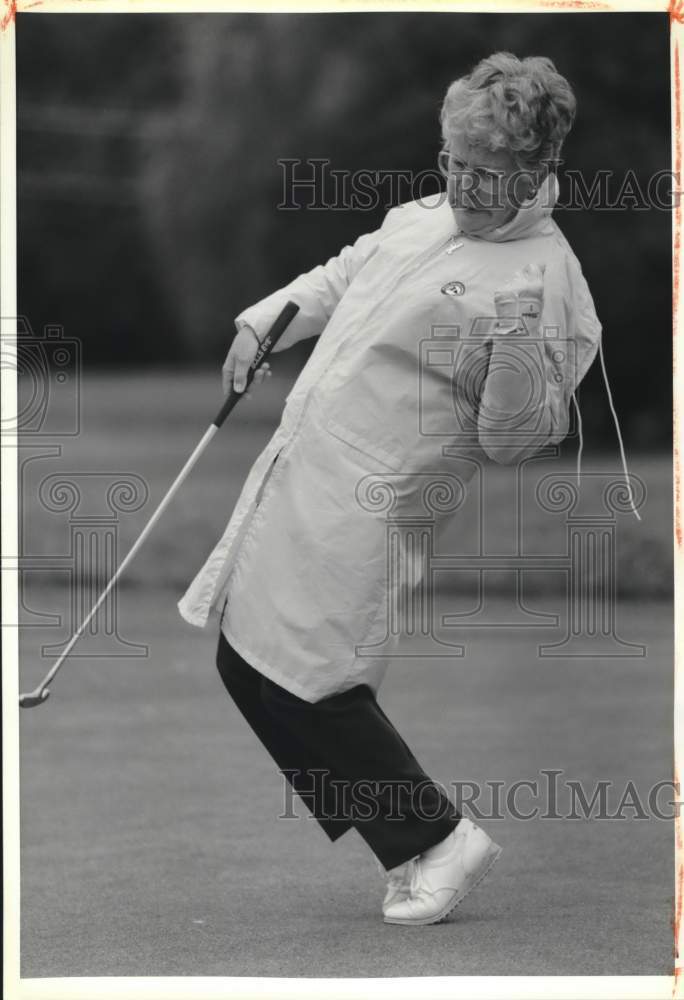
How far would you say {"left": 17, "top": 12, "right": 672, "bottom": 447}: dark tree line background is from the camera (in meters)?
17.2

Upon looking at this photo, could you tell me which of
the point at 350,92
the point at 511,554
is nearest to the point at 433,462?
the point at 511,554

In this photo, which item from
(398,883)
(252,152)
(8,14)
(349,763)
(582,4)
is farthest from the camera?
(252,152)

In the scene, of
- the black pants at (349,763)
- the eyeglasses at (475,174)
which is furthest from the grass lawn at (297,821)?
the eyeglasses at (475,174)

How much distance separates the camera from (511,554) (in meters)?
12.9

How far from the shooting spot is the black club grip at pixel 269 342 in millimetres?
4238

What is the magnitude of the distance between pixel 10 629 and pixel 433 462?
1145mm

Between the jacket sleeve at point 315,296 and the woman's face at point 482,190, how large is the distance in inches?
11.5

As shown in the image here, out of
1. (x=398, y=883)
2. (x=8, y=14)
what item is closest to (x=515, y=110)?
(x=8, y=14)

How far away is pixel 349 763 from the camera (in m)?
4.16

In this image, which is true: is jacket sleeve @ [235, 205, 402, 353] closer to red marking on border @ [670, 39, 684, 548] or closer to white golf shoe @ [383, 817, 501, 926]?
red marking on border @ [670, 39, 684, 548]

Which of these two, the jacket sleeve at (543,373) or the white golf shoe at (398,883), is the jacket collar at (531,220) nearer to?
the jacket sleeve at (543,373)

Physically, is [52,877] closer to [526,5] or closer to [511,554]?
[526,5]

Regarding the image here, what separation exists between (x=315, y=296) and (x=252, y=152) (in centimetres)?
2166

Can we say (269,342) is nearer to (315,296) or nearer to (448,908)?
(315,296)
